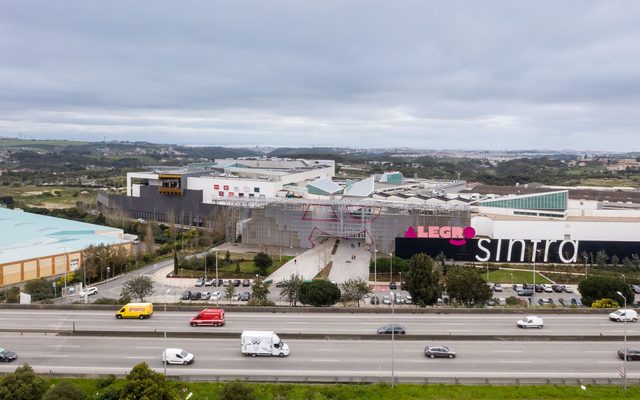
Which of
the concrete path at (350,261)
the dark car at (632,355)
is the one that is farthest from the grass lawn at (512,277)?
the dark car at (632,355)

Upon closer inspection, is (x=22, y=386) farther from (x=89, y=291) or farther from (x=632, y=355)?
(x=89, y=291)

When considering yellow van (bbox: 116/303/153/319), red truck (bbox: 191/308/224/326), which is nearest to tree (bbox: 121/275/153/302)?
yellow van (bbox: 116/303/153/319)

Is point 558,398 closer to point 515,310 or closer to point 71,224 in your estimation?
point 515,310

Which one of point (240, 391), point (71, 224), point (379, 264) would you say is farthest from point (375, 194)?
point (240, 391)

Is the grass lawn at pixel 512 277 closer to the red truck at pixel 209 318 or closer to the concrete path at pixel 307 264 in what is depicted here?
the concrete path at pixel 307 264

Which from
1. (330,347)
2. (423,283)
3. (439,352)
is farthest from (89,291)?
(439,352)

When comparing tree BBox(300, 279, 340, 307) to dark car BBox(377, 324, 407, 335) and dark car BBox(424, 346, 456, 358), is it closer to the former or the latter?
dark car BBox(377, 324, 407, 335)

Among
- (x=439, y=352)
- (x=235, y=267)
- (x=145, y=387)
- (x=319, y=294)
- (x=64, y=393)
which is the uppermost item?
(x=145, y=387)
